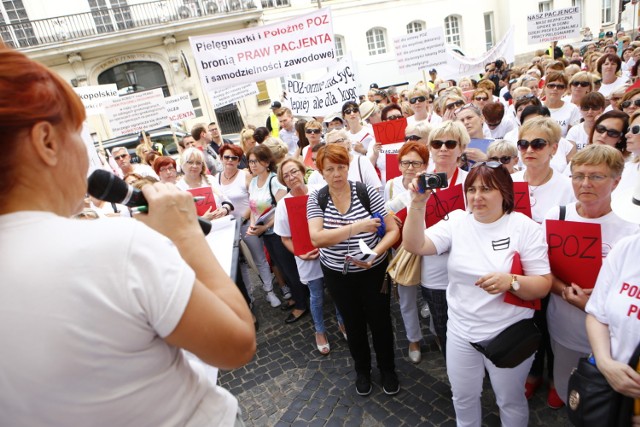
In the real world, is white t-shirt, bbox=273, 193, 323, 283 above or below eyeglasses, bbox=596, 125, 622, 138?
below

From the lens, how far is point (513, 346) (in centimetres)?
208

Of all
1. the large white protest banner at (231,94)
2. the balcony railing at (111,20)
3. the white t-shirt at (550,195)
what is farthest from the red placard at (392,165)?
the balcony railing at (111,20)

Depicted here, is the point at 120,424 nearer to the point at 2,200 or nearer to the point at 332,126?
the point at 2,200

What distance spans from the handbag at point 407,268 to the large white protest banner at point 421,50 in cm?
620

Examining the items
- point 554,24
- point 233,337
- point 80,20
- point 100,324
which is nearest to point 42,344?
point 100,324

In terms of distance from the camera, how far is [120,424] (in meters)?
0.90

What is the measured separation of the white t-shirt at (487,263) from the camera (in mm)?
2178

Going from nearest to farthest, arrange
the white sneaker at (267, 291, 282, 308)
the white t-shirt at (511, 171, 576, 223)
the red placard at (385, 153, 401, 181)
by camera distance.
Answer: the white t-shirt at (511, 171, 576, 223), the red placard at (385, 153, 401, 181), the white sneaker at (267, 291, 282, 308)

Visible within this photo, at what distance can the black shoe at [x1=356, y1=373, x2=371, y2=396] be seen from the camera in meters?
3.19

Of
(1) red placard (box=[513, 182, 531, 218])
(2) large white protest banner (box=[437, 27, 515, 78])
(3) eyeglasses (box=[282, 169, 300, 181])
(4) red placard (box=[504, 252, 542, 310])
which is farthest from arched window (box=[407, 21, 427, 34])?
(4) red placard (box=[504, 252, 542, 310])

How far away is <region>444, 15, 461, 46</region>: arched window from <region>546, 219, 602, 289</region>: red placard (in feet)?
86.9

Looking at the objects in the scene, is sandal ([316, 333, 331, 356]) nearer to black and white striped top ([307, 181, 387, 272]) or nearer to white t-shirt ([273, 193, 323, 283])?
white t-shirt ([273, 193, 323, 283])

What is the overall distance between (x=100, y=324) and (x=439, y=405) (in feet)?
9.45

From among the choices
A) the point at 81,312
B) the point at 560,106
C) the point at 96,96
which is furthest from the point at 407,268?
A: the point at 96,96
